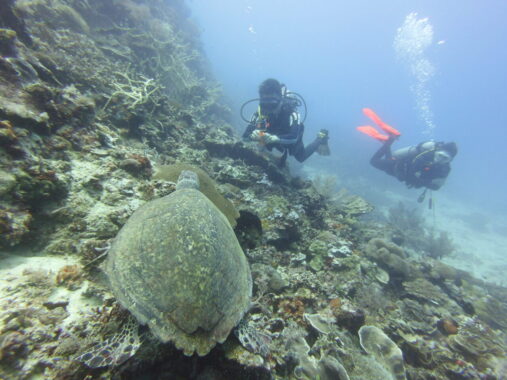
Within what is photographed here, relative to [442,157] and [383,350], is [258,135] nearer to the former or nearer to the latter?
[383,350]

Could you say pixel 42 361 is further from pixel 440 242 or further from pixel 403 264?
pixel 440 242

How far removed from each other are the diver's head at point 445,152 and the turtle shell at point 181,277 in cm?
1303

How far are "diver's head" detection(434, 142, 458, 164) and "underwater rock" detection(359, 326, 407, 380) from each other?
1114cm

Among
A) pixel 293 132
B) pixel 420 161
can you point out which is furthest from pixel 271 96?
pixel 420 161

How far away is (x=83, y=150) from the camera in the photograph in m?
4.07

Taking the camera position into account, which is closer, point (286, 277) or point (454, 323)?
point (286, 277)

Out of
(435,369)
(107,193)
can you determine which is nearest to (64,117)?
(107,193)

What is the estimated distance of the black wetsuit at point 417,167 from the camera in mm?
11469

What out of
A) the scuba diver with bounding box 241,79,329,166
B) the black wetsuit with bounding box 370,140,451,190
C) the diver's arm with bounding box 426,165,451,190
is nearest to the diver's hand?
the scuba diver with bounding box 241,79,329,166

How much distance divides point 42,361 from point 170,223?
57.3 inches

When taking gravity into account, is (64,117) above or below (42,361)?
above

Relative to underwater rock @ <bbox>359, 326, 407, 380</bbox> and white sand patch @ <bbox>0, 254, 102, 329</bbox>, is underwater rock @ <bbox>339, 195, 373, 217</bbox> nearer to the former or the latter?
underwater rock @ <bbox>359, 326, 407, 380</bbox>

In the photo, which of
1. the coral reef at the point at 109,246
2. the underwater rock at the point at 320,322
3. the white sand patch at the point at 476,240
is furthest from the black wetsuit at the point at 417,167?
the underwater rock at the point at 320,322

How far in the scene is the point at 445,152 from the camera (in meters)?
11.5
